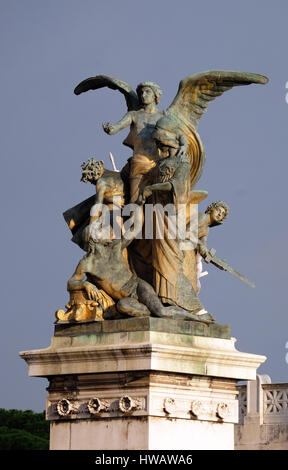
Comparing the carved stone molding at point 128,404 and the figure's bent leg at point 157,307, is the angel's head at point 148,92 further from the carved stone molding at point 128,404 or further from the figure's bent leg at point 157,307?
the carved stone molding at point 128,404

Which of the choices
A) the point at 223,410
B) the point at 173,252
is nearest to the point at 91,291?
the point at 173,252

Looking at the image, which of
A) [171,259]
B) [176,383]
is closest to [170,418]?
[176,383]

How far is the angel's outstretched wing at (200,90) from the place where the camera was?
19031mm

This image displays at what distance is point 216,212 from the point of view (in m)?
19.1

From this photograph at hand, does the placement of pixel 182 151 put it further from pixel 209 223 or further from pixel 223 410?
pixel 223 410

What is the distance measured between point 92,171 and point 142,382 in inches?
121

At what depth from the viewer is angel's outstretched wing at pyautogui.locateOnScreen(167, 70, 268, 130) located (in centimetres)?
1903

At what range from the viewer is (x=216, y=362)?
17922 millimetres

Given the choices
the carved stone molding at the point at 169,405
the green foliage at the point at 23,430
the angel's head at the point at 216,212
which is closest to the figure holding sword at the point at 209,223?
the angel's head at the point at 216,212

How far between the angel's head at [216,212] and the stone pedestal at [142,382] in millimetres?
1585

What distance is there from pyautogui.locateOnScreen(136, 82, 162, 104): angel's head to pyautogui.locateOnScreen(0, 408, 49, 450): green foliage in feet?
76.3
